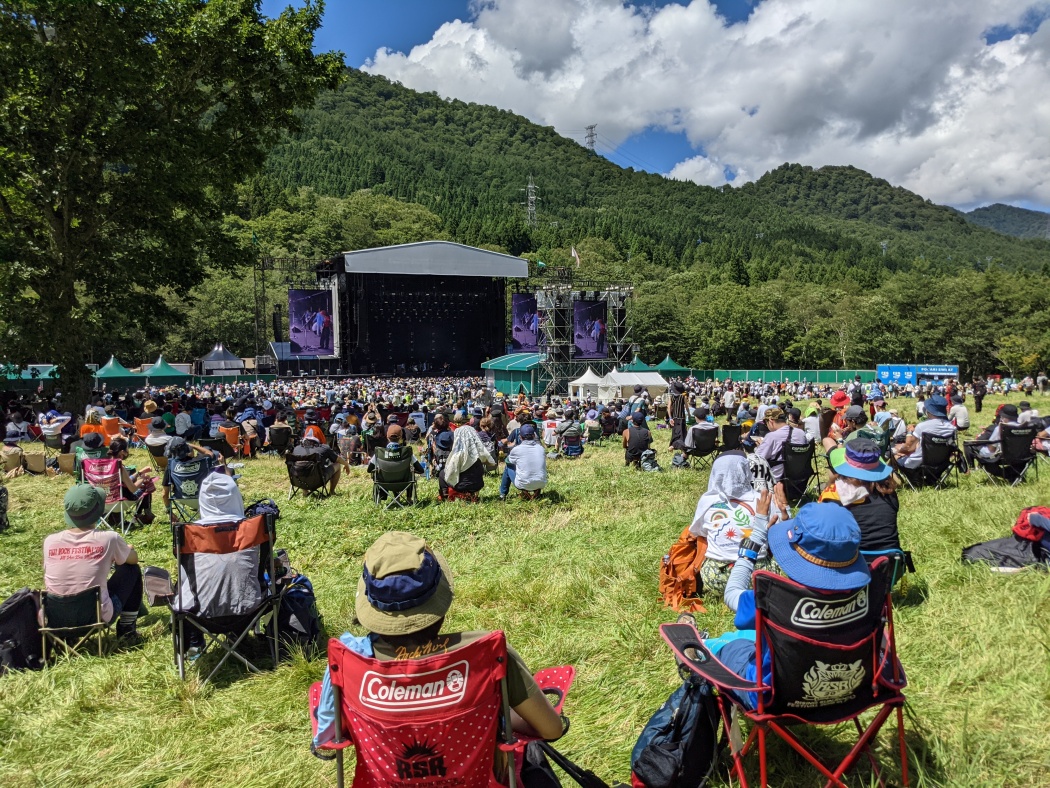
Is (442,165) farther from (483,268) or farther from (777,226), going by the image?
(483,268)

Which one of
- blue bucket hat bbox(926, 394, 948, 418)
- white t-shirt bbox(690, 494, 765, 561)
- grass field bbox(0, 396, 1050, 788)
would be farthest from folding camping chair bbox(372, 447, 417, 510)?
blue bucket hat bbox(926, 394, 948, 418)

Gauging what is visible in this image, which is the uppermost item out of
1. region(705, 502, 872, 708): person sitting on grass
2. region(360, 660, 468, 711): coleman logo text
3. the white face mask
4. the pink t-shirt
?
region(705, 502, 872, 708): person sitting on grass

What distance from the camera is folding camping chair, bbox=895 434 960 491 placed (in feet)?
23.1

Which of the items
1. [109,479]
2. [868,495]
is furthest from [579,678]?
[109,479]

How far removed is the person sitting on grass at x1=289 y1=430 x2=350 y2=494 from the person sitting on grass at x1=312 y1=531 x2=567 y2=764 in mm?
6394

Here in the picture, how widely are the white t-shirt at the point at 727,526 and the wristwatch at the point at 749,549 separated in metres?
0.15

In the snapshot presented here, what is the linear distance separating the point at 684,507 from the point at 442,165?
429 feet

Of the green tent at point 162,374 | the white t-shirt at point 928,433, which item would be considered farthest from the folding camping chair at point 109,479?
the green tent at point 162,374

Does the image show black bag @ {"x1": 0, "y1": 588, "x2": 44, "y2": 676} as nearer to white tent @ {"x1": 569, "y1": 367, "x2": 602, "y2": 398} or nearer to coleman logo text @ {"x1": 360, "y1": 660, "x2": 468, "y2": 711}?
coleman logo text @ {"x1": 360, "y1": 660, "x2": 468, "y2": 711}

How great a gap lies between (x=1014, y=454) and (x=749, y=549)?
553cm

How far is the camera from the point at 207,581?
3.35 m

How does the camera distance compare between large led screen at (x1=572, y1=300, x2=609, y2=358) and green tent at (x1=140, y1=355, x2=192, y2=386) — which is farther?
large led screen at (x1=572, y1=300, x2=609, y2=358)

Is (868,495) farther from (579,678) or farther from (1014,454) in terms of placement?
(1014,454)

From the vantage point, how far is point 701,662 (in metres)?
Answer: 2.22
